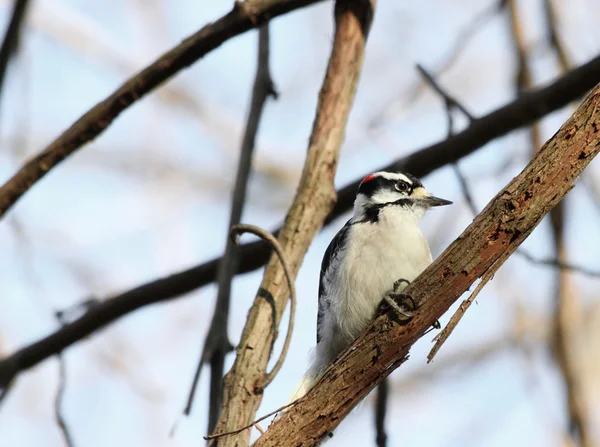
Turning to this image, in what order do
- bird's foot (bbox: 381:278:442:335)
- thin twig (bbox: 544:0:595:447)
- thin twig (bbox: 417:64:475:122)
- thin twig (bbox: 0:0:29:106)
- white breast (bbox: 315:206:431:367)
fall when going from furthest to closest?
thin twig (bbox: 544:0:595:447) → thin twig (bbox: 417:64:475:122) → thin twig (bbox: 0:0:29:106) → white breast (bbox: 315:206:431:367) → bird's foot (bbox: 381:278:442:335)

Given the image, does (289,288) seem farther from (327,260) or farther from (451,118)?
(451,118)

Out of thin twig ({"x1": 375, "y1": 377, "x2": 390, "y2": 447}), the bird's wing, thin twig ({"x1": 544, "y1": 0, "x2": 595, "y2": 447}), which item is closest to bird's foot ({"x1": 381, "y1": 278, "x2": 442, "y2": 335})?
the bird's wing

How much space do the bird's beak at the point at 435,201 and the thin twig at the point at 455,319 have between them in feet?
6.40

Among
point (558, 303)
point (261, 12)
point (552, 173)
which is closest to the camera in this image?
point (552, 173)

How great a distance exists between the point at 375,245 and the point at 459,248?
141 cm

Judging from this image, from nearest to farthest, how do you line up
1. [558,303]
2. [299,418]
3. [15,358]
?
[299,418]
[15,358]
[558,303]

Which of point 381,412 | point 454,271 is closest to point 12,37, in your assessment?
point 381,412

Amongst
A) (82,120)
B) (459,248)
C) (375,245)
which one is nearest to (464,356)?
(375,245)

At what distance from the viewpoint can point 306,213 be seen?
4.20 metres

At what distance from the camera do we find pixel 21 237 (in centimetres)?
488

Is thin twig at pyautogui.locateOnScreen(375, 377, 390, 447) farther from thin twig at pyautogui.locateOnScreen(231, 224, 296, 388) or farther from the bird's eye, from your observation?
the bird's eye

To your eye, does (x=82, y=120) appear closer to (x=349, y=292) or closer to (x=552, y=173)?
(x=349, y=292)

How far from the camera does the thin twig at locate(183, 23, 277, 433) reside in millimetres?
4051

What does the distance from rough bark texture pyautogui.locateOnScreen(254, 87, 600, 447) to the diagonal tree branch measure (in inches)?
82.1
